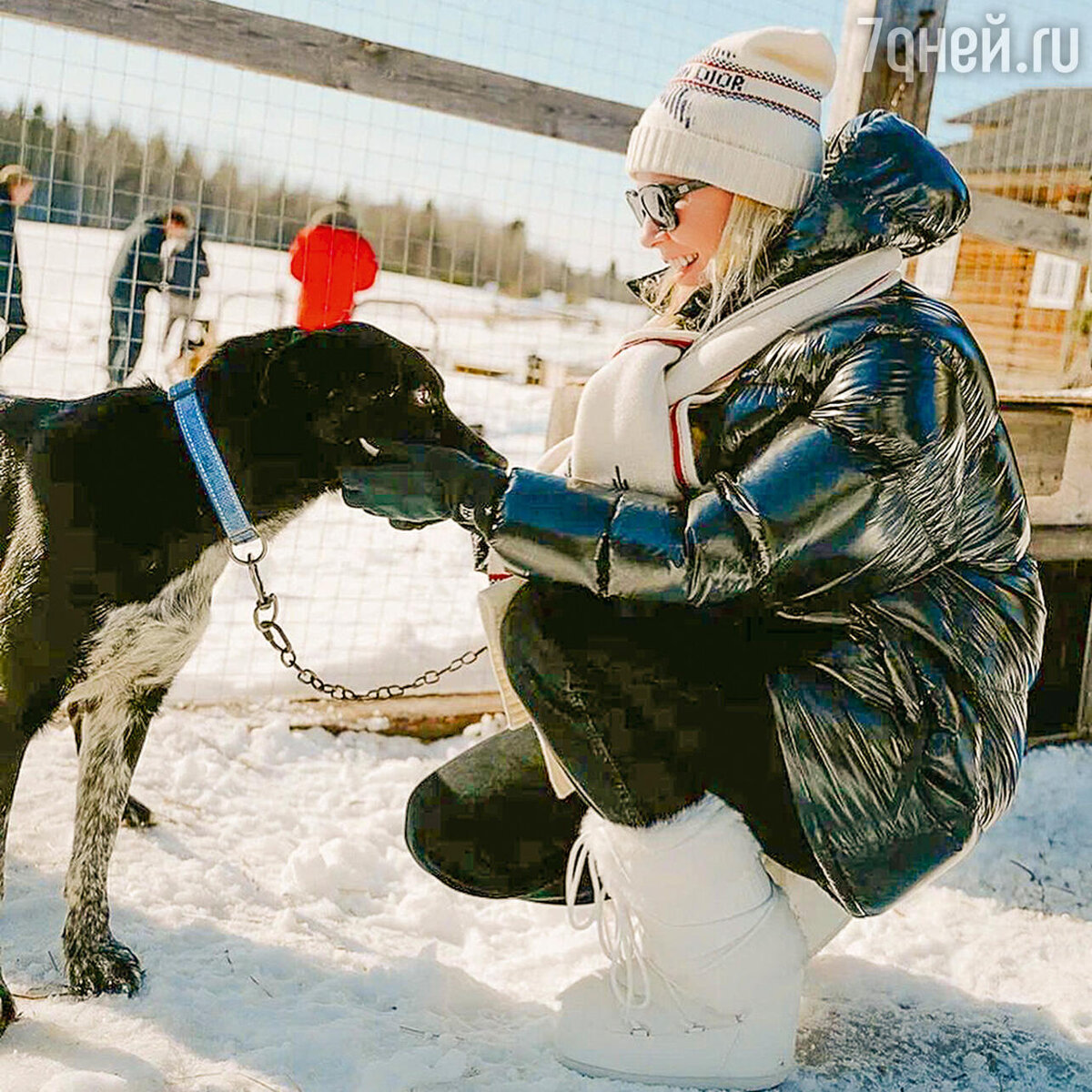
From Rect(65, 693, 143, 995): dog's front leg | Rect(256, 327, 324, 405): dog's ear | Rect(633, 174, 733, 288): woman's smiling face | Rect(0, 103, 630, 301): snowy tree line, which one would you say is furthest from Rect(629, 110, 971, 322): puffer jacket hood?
Rect(0, 103, 630, 301): snowy tree line

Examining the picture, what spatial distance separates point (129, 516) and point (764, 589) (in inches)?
43.8

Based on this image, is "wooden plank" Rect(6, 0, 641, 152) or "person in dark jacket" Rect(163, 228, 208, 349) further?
"person in dark jacket" Rect(163, 228, 208, 349)

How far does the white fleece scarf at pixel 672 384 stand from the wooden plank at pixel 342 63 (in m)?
1.77

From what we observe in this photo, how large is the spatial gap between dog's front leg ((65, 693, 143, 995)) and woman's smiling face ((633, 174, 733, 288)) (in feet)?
4.50

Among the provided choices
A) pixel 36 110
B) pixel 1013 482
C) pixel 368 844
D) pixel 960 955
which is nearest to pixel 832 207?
pixel 1013 482

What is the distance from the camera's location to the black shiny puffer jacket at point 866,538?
5.71ft

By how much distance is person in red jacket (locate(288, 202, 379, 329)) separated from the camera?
14.4 feet

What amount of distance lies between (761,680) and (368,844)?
4.30 ft

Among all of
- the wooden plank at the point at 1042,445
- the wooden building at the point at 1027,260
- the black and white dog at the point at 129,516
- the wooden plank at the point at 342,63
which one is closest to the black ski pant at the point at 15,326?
the wooden plank at the point at 342,63

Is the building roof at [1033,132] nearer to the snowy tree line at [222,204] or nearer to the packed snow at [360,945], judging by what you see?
the snowy tree line at [222,204]

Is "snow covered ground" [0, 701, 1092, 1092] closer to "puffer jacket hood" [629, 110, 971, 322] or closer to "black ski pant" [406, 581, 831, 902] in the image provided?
"black ski pant" [406, 581, 831, 902]

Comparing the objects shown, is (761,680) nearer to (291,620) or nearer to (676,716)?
(676,716)

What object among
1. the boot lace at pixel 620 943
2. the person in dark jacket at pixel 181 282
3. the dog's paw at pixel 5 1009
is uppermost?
the person in dark jacket at pixel 181 282

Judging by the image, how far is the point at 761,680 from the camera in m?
1.92
